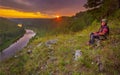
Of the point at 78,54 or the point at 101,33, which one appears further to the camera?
the point at 101,33

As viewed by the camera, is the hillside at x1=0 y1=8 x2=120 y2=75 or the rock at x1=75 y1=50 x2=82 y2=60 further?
the rock at x1=75 y1=50 x2=82 y2=60

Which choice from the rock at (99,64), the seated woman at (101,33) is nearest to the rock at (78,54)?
the seated woman at (101,33)

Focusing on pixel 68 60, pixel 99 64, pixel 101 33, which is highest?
pixel 101 33

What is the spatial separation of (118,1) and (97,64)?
52.9 ft

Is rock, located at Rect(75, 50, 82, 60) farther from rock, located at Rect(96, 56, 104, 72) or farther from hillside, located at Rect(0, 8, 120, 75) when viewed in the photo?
rock, located at Rect(96, 56, 104, 72)

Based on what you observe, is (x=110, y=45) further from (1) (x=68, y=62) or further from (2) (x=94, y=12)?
(2) (x=94, y=12)

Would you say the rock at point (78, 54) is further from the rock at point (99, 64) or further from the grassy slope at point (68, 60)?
the rock at point (99, 64)

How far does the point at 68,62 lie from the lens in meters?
16.0

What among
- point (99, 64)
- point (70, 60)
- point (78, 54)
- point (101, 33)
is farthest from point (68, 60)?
point (101, 33)

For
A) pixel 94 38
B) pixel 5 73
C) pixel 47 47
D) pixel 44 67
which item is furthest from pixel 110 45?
pixel 5 73

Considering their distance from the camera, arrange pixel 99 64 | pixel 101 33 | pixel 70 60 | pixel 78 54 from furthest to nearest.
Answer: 1. pixel 101 33
2. pixel 78 54
3. pixel 70 60
4. pixel 99 64

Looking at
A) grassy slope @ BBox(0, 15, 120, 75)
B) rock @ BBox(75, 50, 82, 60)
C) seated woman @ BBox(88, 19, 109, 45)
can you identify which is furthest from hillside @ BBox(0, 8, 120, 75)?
seated woman @ BBox(88, 19, 109, 45)

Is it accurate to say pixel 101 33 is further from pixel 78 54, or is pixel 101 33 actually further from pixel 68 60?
pixel 68 60

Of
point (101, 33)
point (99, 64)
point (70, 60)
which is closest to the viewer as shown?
point (99, 64)
